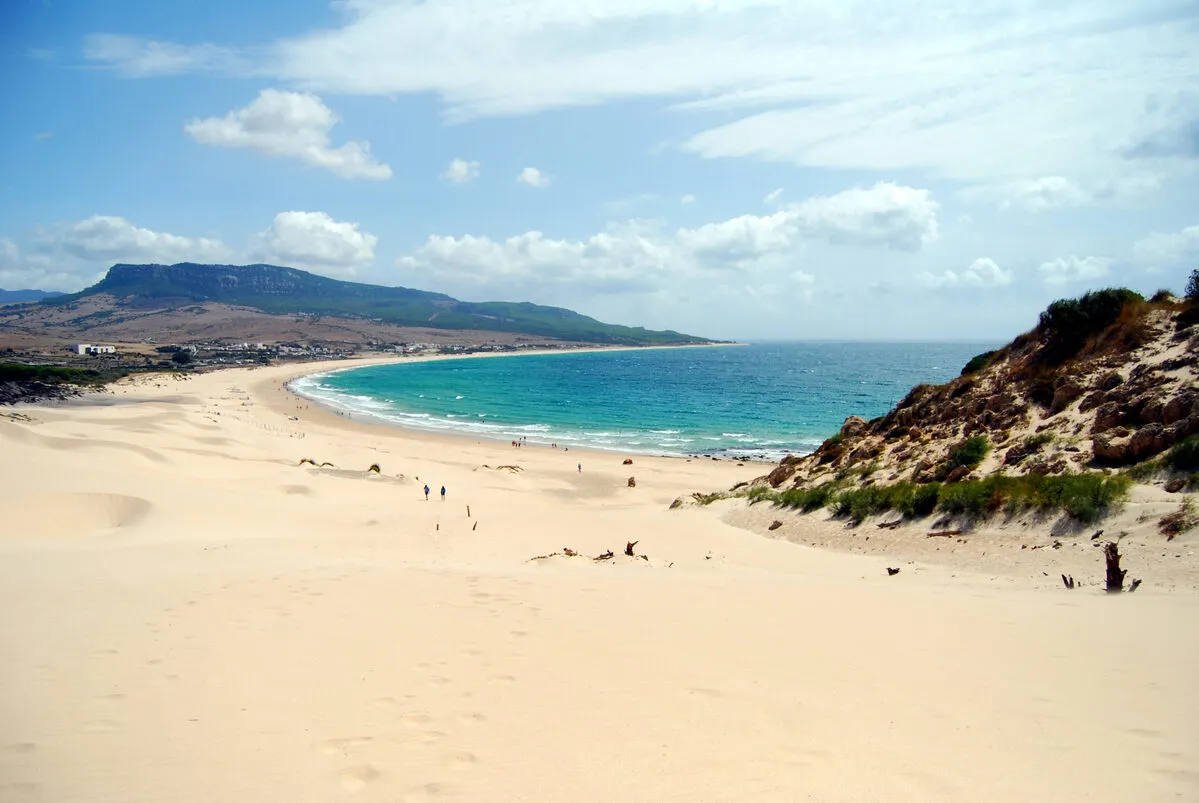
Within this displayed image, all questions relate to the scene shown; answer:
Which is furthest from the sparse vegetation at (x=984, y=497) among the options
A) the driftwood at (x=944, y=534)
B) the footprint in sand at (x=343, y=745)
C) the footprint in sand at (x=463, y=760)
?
the footprint in sand at (x=343, y=745)

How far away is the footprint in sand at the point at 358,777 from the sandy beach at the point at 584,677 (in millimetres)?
23

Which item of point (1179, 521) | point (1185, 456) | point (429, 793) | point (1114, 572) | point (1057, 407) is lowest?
point (429, 793)

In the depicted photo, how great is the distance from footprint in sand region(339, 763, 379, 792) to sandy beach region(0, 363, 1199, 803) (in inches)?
0.9

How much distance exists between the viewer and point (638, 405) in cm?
7525

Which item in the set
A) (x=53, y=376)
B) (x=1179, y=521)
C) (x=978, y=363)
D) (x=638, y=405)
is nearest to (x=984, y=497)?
(x=1179, y=521)

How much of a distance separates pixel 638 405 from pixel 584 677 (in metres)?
69.2

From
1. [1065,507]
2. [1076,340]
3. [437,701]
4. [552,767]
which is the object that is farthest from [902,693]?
[1076,340]

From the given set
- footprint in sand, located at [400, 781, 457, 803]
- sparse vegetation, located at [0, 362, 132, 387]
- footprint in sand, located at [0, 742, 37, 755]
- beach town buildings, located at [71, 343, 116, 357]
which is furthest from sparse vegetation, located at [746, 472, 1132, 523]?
beach town buildings, located at [71, 343, 116, 357]

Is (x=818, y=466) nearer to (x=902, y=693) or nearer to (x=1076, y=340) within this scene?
(x=1076, y=340)

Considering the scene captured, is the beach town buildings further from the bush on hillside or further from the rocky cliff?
the bush on hillside

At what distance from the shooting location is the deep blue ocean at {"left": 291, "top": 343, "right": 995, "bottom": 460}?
5159cm

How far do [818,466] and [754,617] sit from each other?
14583mm

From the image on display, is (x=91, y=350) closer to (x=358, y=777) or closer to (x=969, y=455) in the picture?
(x=969, y=455)

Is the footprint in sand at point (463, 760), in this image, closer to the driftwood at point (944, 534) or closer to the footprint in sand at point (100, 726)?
the footprint in sand at point (100, 726)
